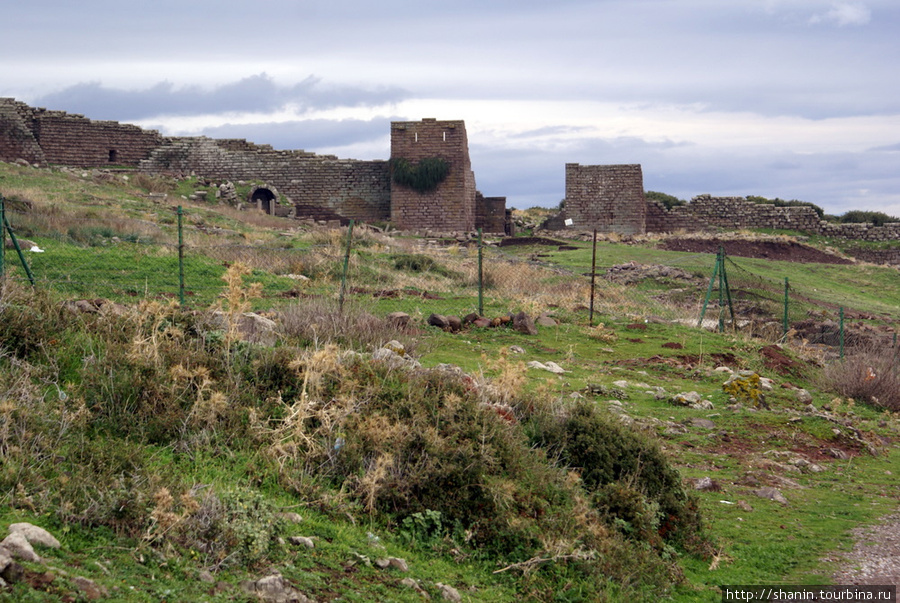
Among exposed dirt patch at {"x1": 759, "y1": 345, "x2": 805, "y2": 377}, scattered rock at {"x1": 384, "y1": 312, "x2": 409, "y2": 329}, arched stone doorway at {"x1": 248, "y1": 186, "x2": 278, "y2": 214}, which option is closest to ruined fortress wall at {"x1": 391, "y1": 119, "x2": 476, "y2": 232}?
arched stone doorway at {"x1": 248, "y1": 186, "x2": 278, "y2": 214}

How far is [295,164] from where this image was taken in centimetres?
3941

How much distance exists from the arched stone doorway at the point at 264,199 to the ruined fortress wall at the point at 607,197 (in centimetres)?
1281

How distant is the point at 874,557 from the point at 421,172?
3166 centimetres

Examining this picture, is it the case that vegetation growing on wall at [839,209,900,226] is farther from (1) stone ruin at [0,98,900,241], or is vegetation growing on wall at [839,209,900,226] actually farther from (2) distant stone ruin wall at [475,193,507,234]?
(2) distant stone ruin wall at [475,193,507,234]

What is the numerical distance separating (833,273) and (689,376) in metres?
21.6

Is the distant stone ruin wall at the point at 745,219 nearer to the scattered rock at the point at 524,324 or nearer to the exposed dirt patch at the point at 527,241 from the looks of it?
the exposed dirt patch at the point at 527,241

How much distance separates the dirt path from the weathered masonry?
30.7m

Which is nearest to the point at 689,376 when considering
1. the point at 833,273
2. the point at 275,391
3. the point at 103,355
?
the point at 275,391

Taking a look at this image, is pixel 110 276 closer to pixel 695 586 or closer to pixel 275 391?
pixel 275 391

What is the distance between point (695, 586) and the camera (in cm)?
695

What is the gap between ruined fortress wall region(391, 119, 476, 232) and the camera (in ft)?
124

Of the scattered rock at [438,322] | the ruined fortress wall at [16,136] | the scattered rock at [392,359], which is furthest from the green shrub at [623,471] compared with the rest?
the ruined fortress wall at [16,136]

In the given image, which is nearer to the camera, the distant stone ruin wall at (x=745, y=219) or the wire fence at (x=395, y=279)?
the wire fence at (x=395, y=279)

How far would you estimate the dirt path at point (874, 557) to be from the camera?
689 cm
